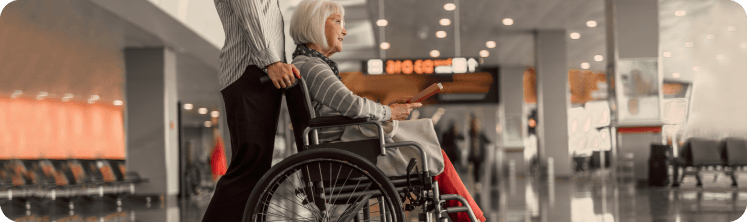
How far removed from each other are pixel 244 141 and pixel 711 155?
883 centimetres

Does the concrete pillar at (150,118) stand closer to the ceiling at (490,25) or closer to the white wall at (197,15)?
the white wall at (197,15)

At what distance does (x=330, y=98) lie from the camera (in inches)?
68.5

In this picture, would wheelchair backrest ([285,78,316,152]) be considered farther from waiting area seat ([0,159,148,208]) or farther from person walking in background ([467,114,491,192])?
person walking in background ([467,114,491,192])

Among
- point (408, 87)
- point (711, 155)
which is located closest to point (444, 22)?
point (408, 87)

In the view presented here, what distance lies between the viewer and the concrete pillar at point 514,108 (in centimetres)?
1769

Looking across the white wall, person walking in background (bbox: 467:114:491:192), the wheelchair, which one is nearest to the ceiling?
person walking in background (bbox: 467:114:491:192)

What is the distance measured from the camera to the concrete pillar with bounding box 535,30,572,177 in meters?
12.7

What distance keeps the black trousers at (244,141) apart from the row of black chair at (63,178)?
8.16m

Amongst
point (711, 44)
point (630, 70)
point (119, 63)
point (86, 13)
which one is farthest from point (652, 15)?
point (119, 63)

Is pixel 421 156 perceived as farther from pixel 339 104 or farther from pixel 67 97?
pixel 67 97

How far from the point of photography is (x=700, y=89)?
12289mm

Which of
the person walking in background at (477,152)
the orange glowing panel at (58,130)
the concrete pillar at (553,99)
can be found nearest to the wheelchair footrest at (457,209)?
the person walking in background at (477,152)

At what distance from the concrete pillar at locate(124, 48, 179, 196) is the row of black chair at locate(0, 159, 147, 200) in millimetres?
293

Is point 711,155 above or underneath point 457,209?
underneath
